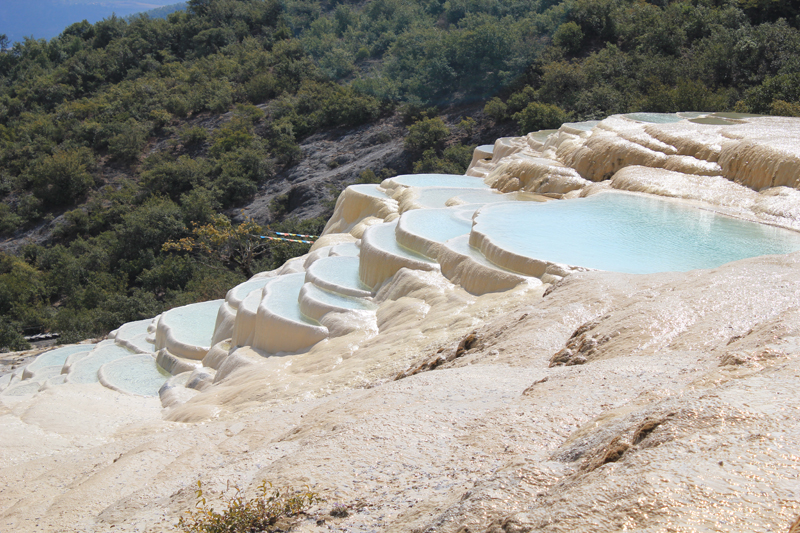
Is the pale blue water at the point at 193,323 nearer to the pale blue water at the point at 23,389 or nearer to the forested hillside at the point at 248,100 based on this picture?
the pale blue water at the point at 23,389

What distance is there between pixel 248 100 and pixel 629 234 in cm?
3056

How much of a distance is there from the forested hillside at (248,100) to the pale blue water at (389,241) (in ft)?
27.3

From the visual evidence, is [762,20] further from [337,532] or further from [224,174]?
[337,532]

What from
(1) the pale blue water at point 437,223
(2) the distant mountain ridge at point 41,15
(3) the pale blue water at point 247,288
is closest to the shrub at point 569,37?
(1) the pale blue water at point 437,223

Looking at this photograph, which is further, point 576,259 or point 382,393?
point 576,259

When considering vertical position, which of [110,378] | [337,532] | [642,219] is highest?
[337,532]

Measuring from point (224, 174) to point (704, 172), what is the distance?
70.6 feet

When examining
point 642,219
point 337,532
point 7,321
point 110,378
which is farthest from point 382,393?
point 7,321

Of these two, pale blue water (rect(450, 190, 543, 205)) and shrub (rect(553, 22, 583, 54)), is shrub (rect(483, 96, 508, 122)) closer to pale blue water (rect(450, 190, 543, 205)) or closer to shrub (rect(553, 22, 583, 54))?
shrub (rect(553, 22, 583, 54))

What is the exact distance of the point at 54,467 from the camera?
19.5ft

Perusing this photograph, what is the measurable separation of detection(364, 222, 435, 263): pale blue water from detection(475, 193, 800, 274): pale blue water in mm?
1045

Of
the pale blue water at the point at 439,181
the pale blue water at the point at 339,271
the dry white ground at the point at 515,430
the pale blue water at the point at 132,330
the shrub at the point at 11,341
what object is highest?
the dry white ground at the point at 515,430

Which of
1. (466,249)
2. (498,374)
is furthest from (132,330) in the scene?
(498,374)

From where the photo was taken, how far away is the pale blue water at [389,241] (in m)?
9.02
